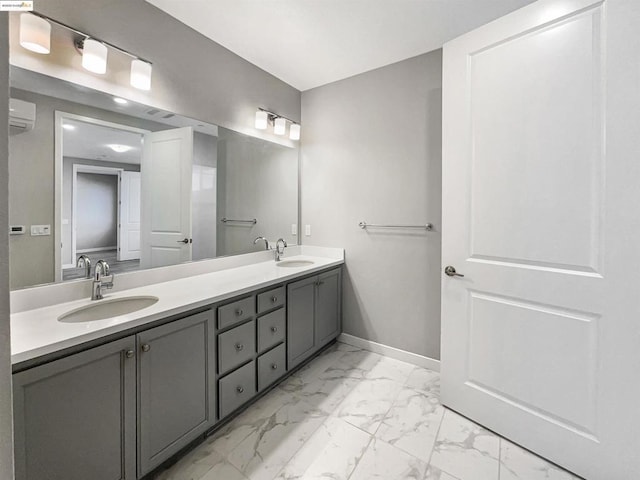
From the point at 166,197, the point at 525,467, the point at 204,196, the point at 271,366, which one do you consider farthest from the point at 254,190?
the point at 525,467

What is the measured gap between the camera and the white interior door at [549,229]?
126cm

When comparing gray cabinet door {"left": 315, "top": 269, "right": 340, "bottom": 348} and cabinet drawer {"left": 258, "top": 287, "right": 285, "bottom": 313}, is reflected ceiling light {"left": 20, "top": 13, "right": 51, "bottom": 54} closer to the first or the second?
cabinet drawer {"left": 258, "top": 287, "right": 285, "bottom": 313}

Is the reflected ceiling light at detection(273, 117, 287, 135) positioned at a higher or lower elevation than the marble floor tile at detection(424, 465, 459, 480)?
higher

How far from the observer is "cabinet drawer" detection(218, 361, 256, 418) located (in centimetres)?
162

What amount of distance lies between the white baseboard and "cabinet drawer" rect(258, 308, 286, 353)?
96 centimetres

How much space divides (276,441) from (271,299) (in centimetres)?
78

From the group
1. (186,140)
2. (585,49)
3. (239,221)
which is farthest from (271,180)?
(585,49)

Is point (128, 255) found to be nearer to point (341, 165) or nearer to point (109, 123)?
point (109, 123)

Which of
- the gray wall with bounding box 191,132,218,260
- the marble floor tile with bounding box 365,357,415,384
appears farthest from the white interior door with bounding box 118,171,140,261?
the marble floor tile with bounding box 365,357,415,384

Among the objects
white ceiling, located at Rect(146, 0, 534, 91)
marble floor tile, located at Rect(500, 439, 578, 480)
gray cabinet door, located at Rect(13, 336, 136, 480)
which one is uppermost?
white ceiling, located at Rect(146, 0, 534, 91)

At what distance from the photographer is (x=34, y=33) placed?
1.29 metres

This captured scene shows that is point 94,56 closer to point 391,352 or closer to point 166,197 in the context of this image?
point 166,197

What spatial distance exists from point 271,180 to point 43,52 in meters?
1.67

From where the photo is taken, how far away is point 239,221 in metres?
2.47
